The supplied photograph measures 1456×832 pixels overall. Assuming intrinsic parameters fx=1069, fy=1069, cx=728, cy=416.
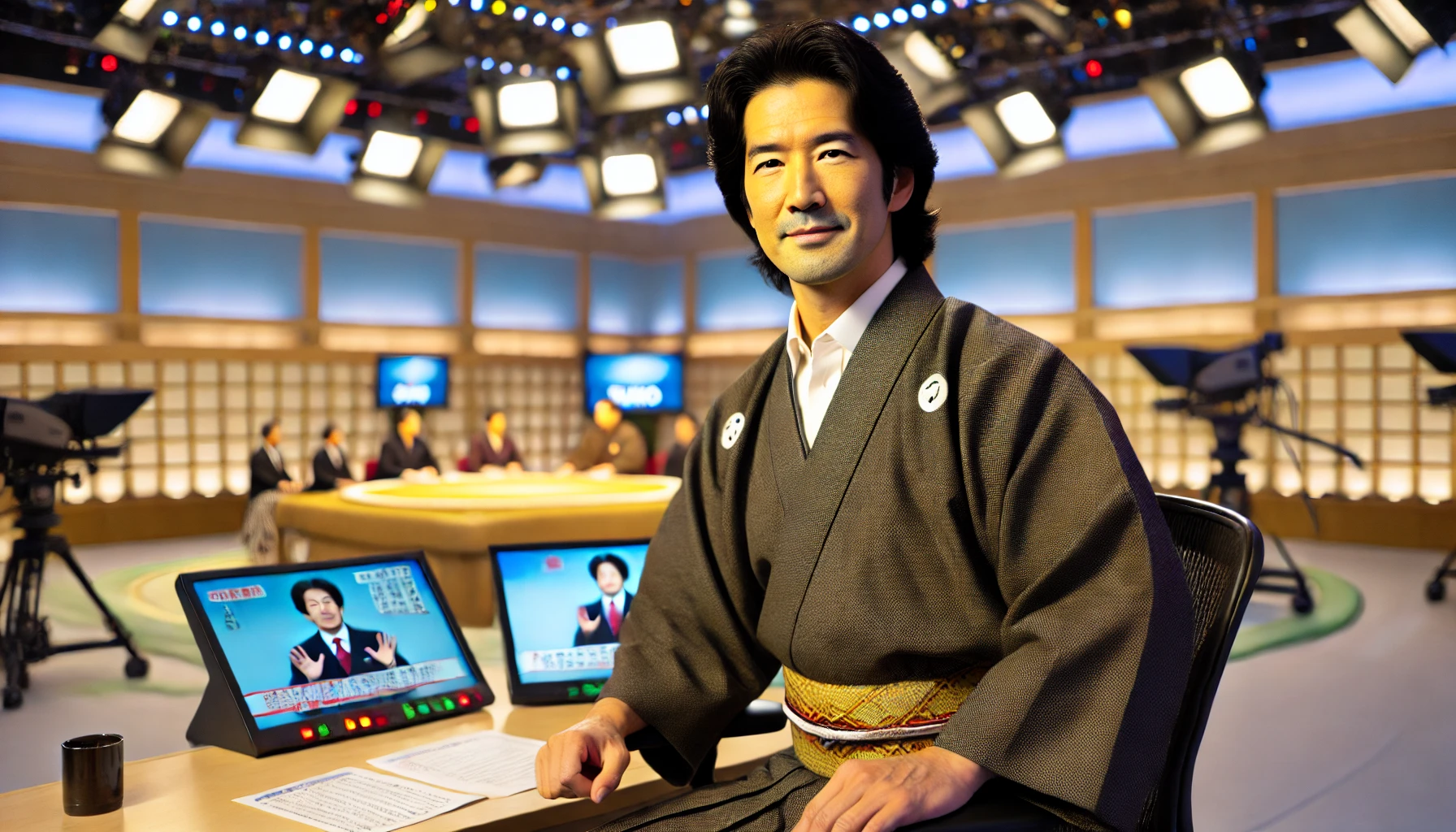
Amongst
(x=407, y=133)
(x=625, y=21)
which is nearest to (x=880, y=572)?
(x=625, y=21)

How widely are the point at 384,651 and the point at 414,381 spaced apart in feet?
27.8

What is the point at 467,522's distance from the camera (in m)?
4.72

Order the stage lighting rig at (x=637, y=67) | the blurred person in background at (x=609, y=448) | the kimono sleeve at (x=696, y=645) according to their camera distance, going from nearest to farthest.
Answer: the kimono sleeve at (x=696, y=645)
the stage lighting rig at (x=637, y=67)
the blurred person in background at (x=609, y=448)

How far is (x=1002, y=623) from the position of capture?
1142mm

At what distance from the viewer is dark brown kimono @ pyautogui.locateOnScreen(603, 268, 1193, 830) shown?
1051mm

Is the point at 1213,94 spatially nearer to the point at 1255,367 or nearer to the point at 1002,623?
the point at 1255,367

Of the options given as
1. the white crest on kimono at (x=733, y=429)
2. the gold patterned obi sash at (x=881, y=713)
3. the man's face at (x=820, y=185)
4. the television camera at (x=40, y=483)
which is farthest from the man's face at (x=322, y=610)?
the television camera at (x=40, y=483)

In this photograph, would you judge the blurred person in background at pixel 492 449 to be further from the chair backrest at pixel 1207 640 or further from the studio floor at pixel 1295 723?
the chair backrest at pixel 1207 640

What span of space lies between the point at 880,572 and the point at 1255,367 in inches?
202

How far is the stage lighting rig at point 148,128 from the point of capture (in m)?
6.23

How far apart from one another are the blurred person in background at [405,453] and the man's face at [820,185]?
6.59 m

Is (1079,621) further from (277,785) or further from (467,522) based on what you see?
(467,522)

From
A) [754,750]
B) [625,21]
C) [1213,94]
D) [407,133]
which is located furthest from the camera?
[407,133]

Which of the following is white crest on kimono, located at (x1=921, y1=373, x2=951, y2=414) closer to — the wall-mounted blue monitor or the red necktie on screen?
the red necktie on screen
